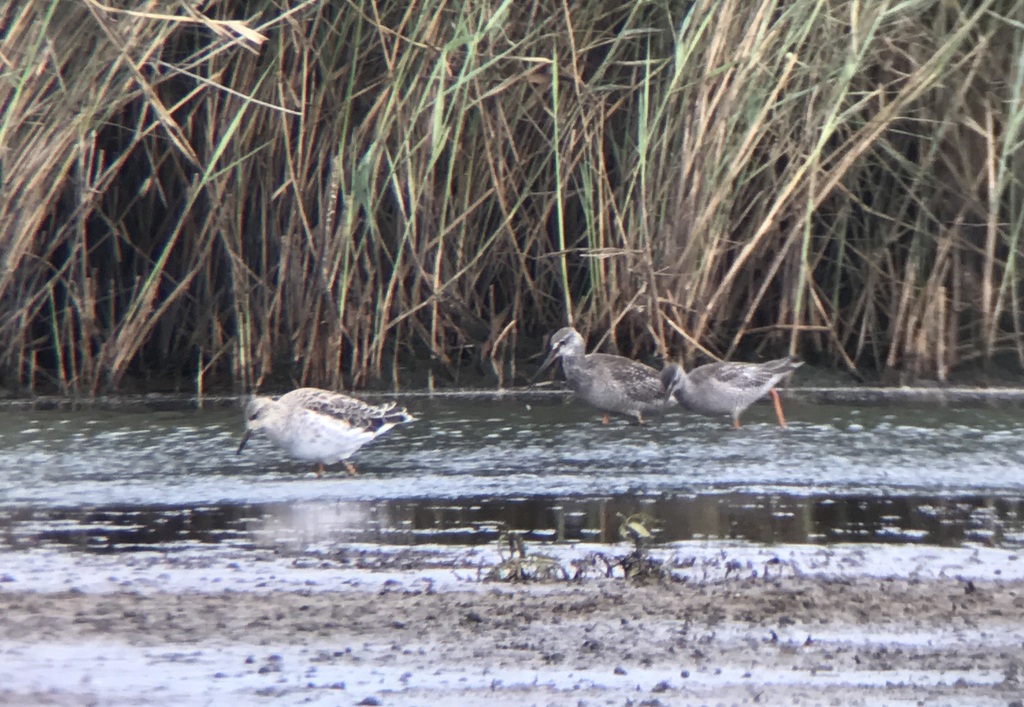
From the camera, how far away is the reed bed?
324 inches

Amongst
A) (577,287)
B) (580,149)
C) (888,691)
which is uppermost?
(580,149)

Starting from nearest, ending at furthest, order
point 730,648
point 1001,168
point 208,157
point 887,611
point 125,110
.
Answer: point 730,648 < point 887,611 < point 1001,168 < point 208,157 < point 125,110

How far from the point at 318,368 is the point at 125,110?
182 cm

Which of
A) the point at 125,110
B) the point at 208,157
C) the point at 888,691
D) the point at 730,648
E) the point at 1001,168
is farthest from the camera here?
the point at 125,110

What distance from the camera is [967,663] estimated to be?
155 inches

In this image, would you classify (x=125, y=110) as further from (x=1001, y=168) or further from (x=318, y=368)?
(x=1001, y=168)

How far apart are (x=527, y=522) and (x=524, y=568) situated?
95cm

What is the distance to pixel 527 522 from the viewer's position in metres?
5.91

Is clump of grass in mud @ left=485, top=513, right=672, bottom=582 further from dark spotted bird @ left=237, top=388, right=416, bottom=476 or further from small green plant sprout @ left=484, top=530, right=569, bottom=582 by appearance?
dark spotted bird @ left=237, top=388, right=416, bottom=476

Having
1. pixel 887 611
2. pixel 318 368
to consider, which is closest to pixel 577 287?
pixel 318 368

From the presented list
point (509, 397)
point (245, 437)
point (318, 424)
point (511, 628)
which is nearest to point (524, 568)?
point (511, 628)

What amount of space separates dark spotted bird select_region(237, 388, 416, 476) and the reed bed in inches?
52.2

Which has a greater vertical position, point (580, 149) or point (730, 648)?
point (580, 149)

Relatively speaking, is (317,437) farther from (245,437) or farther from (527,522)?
(527,522)
